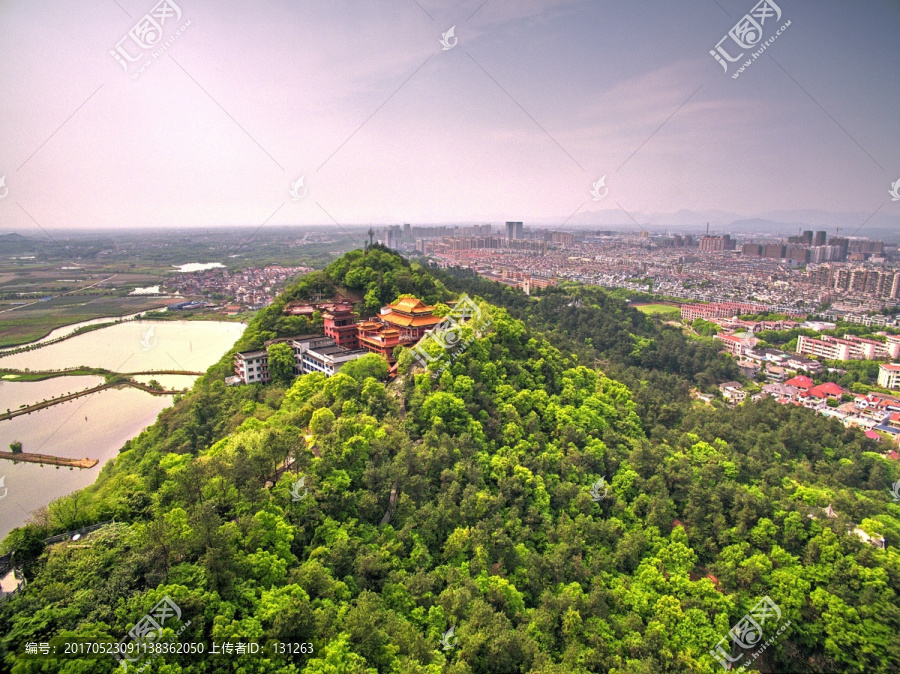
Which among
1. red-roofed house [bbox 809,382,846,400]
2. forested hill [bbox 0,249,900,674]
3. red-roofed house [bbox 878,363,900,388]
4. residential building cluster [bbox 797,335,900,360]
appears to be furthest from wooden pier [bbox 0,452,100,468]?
residential building cluster [bbox 797,335,900,360]

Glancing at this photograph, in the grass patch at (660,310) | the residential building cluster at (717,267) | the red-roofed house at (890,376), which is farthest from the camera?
the residential building cluster at (717,267)

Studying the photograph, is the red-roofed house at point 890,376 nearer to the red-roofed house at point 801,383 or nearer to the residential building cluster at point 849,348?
the red-roofed house at point 801,383

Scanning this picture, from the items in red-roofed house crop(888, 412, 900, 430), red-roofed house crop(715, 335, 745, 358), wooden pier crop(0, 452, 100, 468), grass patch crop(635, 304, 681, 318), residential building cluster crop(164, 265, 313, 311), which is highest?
residential building cluster crop(164, 265, 313, 311)

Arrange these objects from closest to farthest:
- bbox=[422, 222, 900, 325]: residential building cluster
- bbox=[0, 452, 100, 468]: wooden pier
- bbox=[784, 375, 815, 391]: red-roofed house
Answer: bbox=[0, 452, 100, 468]: wooden pier < bbox=[784, 375, 815, 391]: red-roofed house < bbox=[422, 222, 900, 325]: residential building cluster

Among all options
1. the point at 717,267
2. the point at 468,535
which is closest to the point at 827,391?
the point at 468,535

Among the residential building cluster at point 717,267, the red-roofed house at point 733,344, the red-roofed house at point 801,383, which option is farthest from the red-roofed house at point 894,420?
the residential building cluster at point 717,267

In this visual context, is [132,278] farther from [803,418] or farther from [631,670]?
[803,418]

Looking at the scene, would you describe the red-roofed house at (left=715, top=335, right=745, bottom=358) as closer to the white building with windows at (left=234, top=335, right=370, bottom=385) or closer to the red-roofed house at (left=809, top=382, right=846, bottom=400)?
the red-roofed house at (left=809, top=382, right=846, bottom=400)

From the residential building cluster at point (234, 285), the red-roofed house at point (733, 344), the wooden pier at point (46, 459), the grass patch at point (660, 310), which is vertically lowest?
the wooden pier at point (46, 459)
